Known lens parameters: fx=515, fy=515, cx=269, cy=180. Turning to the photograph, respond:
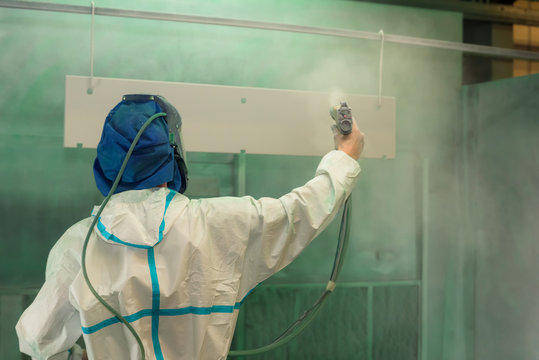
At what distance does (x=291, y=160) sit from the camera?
1764mm

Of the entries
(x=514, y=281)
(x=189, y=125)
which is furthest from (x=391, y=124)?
(x=514, y=281)

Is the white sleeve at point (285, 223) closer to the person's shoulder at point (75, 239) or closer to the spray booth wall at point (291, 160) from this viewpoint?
the person's shoulder at point (75, 239)

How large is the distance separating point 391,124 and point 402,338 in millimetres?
787

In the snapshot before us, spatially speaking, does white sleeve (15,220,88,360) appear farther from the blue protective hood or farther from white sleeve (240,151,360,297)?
white sleeve (240,151,360,297)

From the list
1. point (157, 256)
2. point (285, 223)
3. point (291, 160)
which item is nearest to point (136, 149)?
point (157, 256)

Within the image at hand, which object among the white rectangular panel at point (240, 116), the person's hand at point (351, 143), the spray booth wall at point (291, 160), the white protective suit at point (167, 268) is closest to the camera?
the white protective suit at point (167, 268)

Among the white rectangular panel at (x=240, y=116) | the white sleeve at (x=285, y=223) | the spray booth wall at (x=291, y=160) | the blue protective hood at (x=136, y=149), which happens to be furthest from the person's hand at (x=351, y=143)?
the spray booth wall at (x=291, y=160)

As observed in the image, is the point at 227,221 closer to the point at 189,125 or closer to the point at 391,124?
the point at 189,125

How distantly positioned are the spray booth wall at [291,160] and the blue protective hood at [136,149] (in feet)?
1.83

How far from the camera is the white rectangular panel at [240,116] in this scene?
135 cm

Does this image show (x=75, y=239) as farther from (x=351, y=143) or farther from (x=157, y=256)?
(x=351, y=143)

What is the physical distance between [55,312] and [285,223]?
51 centimetres

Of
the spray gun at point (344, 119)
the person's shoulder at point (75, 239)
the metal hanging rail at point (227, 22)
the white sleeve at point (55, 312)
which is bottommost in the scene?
the white sleeve at point (55, 312)

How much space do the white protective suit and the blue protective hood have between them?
0.03 m
